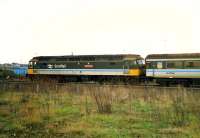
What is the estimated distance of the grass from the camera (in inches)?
416

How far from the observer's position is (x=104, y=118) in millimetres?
12914

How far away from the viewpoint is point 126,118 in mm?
12891

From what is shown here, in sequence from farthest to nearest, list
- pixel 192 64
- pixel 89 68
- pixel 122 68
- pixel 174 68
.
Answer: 1. pixel 89 68
2. pixel 122 68
3. pixel 174 68
4. pixel 192 64

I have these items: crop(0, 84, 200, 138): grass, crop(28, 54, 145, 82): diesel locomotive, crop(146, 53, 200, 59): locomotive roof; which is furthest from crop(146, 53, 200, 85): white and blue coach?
crop(0, 84, 200, 138): grass

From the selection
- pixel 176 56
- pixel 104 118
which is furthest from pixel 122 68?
pixel 104 118

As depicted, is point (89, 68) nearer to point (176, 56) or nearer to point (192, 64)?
point (176, 56)

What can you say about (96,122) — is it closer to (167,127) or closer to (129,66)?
(167,127)

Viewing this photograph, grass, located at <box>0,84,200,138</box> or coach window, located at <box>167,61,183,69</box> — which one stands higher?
coach window, located at <box>167,61,183,69</box>

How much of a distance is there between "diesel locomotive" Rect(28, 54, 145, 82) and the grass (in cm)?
1399

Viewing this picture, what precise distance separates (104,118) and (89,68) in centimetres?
2220

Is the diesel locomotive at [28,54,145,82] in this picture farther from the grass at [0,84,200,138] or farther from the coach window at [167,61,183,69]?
the grass at [0,84,200,138]

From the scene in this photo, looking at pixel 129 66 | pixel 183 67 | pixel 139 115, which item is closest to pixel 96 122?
pixel 139 115

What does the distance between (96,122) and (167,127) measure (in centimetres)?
273

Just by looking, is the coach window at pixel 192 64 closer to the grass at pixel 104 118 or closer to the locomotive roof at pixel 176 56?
the locomotive roof at pixel 176 56
